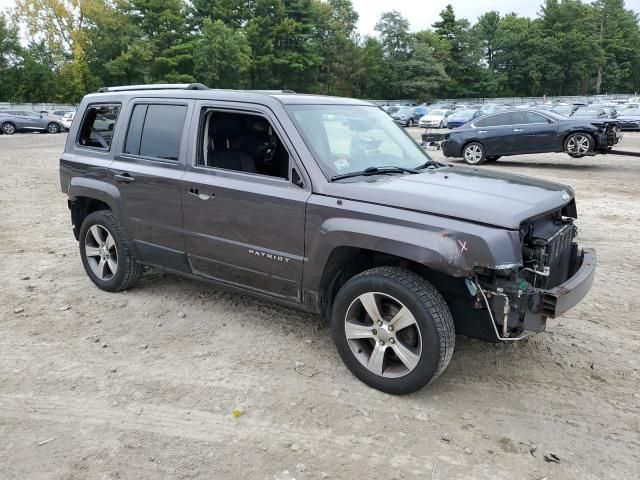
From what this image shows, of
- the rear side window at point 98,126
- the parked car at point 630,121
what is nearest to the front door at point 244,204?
the rear side window at point 98,126

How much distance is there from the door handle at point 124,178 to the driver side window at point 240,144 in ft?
2.61

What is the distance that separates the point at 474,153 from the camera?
52.5 feet

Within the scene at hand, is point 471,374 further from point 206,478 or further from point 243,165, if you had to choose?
point 243,165

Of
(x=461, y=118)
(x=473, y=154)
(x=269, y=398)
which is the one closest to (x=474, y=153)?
(x=473, y=154)

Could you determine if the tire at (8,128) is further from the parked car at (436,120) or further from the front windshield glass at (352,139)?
the front windshield glass at (352,139)

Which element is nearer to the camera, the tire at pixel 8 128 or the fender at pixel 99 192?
the fender at pixel 99 192

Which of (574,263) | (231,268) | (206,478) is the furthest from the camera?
(231,268)

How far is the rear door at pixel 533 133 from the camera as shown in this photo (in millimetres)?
14938

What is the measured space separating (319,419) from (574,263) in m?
2.18

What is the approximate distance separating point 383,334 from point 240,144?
2098mm

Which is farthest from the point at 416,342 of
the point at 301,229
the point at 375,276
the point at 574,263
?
the point at 574,263

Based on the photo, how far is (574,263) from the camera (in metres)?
4.02

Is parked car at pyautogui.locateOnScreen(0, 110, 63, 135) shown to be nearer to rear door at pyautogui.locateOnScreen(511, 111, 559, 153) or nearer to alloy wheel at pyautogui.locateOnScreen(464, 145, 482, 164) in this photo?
alloy wheel at pyautogui.locateOnScreen(464, 145, 482, 164)

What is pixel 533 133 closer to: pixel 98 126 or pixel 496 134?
pixel 496 134
